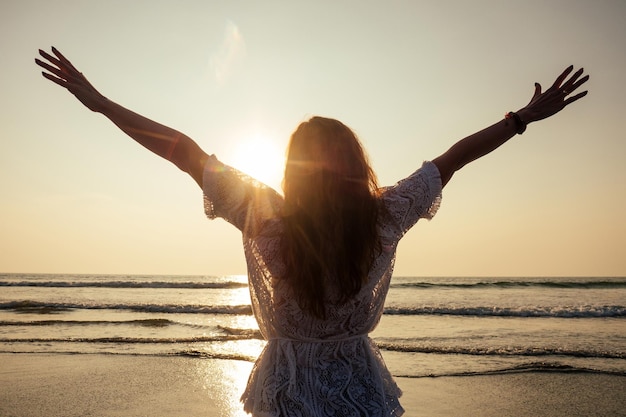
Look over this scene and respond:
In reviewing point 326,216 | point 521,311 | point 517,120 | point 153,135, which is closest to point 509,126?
point 517,120

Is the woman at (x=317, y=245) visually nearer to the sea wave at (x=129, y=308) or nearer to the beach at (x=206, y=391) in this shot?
the beach at (x=206, y=391)

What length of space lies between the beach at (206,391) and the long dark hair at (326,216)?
3.98 metres

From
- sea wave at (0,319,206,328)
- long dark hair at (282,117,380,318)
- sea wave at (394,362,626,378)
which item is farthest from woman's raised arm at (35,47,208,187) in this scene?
sea wave at (0,319,206,328)

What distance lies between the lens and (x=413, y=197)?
173cm

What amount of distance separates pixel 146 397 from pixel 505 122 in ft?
16.7

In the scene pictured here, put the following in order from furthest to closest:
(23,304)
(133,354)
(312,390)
Result: 1. (23,304)
2. (133,354)
3. (312,390)

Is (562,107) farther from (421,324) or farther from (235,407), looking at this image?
(421,324)

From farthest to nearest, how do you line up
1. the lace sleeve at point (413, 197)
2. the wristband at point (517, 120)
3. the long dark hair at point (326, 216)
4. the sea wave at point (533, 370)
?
the sea wave at point (533, 370)
the wristband at point (517, 120)
the lace sleeve at point (413, 197)
the long dark hair at point (326, 216)

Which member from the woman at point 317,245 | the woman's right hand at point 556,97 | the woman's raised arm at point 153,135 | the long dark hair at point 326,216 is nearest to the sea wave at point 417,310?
the woman's right hand at point 556,97

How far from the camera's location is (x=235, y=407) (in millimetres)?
5387

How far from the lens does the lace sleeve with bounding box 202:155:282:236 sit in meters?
1.60

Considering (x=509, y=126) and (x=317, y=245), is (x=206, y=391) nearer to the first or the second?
(x=317, y=245)

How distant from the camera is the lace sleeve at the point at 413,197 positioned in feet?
5.61

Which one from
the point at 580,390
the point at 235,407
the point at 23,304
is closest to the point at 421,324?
the point at 580,390
